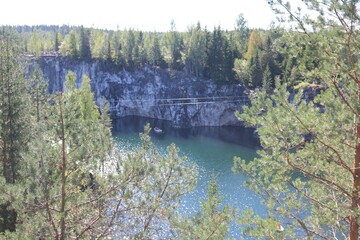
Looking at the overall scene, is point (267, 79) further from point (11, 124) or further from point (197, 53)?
point (11, 124)

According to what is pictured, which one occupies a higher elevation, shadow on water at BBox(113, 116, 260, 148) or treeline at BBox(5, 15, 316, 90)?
treeline at BBox(5, 15, 316, 90)

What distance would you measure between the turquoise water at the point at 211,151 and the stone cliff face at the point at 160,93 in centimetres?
270

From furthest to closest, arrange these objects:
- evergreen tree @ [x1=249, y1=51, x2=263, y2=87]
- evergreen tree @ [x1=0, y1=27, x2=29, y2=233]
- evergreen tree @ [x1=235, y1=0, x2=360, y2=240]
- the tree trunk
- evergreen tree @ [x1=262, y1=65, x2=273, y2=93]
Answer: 1. evergreen tree @ [x1=249, y1=51, x2=263, y2=87]
2. evergreen tree @ [x1=262, y1=65, x2=273, y2=93]
3. evergreen tree @ [x1=0, y1=27, x2=29, y2=233]
4. the tree trunk
5. evergreen tree @ [x1=235, y1=0, x2=360, y2=240]

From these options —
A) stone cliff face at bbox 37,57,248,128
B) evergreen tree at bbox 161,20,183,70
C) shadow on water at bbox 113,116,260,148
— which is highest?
evergreen tree at bbox 161,20,183,70

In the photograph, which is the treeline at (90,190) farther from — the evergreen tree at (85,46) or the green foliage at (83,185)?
the evergreen tree at (85,46)

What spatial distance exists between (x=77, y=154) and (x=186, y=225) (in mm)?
2912

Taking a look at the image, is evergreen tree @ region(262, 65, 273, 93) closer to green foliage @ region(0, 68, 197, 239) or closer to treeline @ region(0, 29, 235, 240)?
treeline @ region(0, 29, 235, 240)

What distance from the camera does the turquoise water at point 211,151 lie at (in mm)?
27172

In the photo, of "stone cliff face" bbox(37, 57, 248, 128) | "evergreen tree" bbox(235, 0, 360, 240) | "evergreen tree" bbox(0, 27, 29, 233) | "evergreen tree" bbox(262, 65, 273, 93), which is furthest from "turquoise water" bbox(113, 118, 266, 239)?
"evergreen tree" bbox(235, 0, 360, 240)

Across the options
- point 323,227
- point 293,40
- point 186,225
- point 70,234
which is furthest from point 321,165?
point 70,234

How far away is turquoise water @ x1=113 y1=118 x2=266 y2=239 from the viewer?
27.2 meters

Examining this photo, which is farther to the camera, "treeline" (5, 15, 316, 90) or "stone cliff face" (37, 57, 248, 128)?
"stone cliff face" (37, 57, 248, 128)

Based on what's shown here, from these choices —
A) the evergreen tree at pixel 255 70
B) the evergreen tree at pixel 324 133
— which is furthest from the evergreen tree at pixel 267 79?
the evergreen tree at pixel 324 133

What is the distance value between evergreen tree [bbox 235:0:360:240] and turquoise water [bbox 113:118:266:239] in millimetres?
15575
